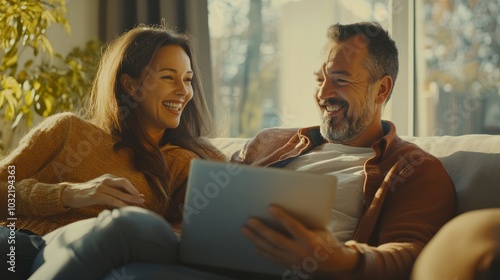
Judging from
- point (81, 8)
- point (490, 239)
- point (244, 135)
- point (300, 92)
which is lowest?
point (244, 135)

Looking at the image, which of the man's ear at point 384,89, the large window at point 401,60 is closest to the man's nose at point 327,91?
the man's ear at point 384,89

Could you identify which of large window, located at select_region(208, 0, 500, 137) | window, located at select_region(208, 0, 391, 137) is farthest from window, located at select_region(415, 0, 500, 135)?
window, located at select_region(208, 0, 391, 137)

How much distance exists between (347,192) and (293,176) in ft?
1.86

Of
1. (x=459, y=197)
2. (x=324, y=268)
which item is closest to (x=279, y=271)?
(x=324, y=268)

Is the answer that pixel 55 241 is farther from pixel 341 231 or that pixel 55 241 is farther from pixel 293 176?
pixel 341 231

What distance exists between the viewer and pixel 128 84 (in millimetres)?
2207

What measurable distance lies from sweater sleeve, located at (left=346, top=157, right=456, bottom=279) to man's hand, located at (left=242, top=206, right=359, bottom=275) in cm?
16

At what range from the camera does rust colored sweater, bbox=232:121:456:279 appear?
154cm

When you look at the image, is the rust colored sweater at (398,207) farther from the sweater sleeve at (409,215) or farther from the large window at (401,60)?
the large window at (401,60)

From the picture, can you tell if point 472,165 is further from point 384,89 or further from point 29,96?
point 29,96

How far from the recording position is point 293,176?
1323 millimetres

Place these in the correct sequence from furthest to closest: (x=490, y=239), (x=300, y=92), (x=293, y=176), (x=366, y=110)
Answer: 1. (x=300, y=92)
2. (x=366, y=110)
3. (x=293, y=176)
4. (x=490, y=239)

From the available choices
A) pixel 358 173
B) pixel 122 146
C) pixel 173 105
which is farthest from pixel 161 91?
pixel 358 173

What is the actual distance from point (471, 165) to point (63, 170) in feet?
3.63
